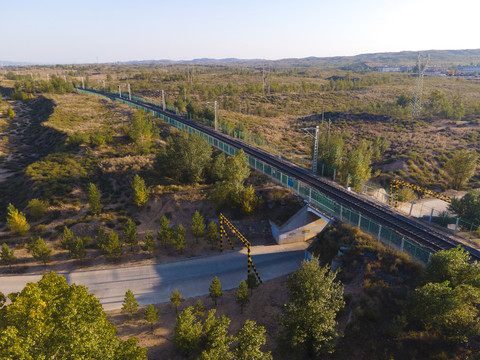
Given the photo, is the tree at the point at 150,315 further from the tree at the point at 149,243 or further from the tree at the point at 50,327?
the tree at the point at 149,243

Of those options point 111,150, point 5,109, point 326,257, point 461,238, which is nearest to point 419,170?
point 461,238

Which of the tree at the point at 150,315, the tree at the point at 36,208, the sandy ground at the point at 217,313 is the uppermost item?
the tree at the point at 36,208

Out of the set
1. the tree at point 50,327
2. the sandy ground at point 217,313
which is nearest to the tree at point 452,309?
the sandy ground at point 217,313

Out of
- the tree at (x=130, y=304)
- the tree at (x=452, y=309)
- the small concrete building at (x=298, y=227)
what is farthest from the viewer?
the small concrete building at (x=298, y=227)

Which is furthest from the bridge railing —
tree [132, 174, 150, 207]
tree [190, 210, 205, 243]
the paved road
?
tree [132, 174, 150, 207]

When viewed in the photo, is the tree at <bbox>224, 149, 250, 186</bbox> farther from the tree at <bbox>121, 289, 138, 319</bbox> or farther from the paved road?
the tree at <bbox>121, 289, 138, 319</bbox>
